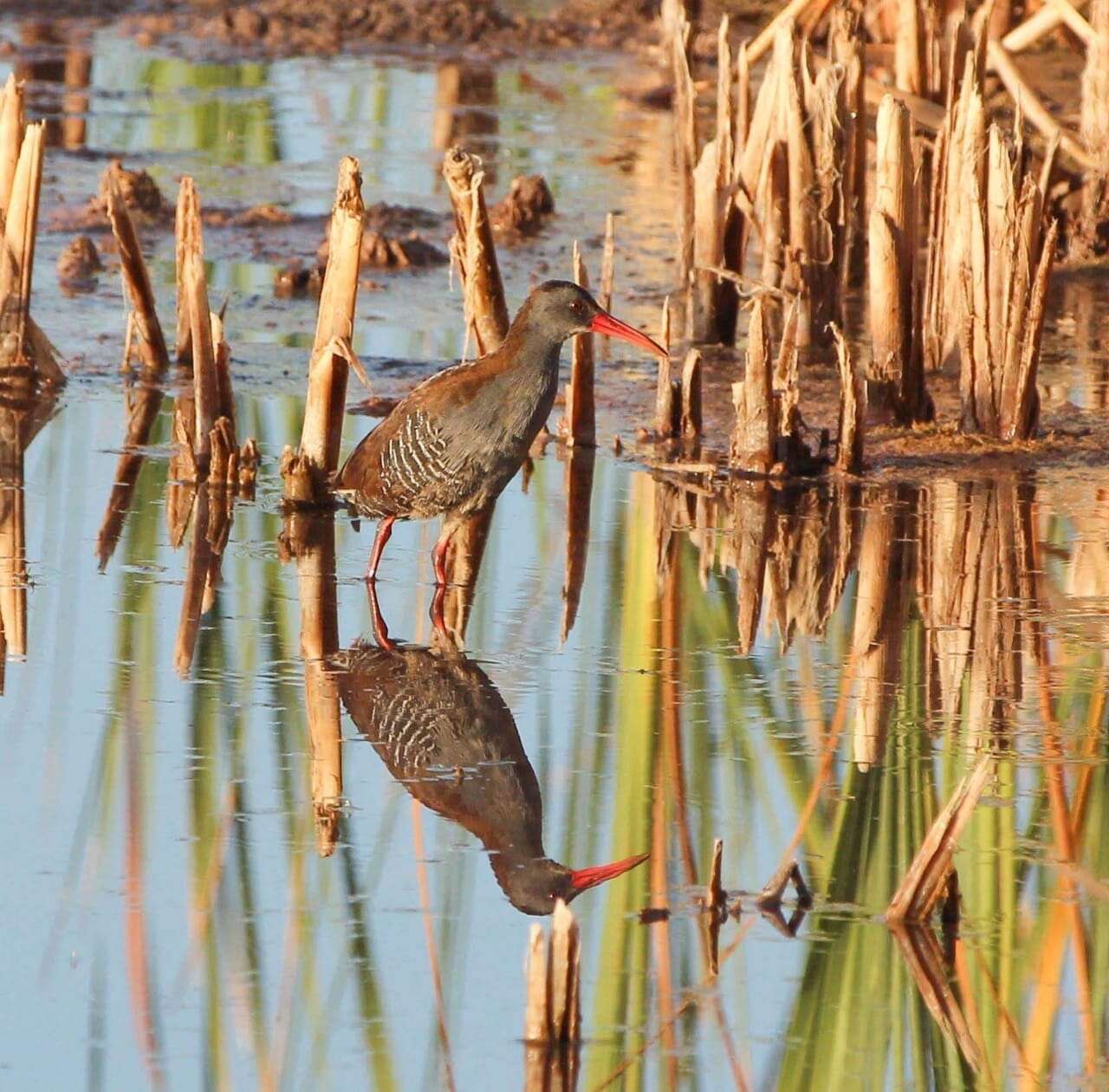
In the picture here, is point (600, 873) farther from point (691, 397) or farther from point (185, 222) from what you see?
point (185, 222)

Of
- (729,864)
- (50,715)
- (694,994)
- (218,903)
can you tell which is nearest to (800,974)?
(694,994)

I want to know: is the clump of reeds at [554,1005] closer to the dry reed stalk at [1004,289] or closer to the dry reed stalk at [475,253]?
the dry reed stalk at [475,253]

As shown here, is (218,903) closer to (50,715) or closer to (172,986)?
(172,986)

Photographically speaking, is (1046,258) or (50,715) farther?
(1046,258)

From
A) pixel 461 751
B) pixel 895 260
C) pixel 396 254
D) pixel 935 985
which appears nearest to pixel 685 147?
pixel 895 260

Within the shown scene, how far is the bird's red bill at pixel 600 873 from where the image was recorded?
5.39 m

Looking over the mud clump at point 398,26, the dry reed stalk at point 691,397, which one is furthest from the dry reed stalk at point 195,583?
the mud clump at point 398,26

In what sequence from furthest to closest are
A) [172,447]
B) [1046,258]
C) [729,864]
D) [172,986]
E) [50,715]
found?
[172,447] → [1046,258] → [50,715] → [729,864] → [172,986]

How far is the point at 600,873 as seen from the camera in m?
5.43

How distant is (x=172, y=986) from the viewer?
4.81 metres

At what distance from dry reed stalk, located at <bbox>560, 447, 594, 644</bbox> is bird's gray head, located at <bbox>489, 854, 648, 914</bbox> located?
6.15 feet

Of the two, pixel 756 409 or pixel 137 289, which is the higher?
pixel 137 289

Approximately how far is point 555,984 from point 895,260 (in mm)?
5591

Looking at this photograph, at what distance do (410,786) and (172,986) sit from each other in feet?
4.11
